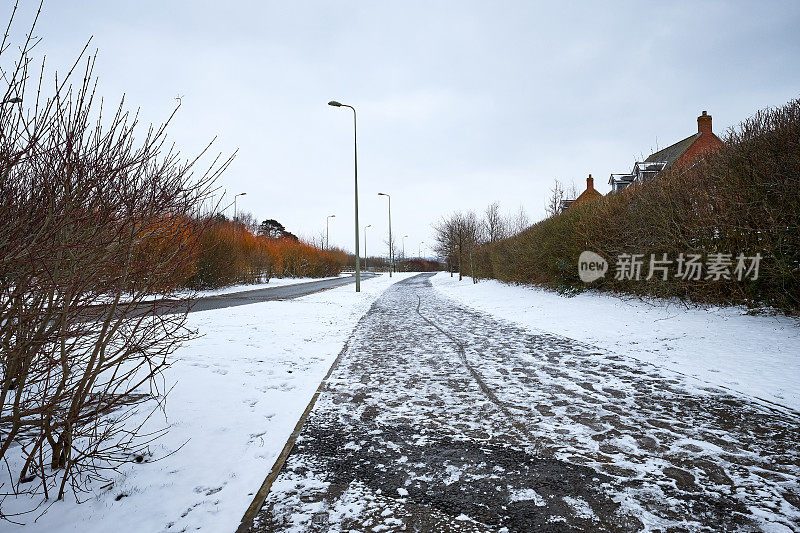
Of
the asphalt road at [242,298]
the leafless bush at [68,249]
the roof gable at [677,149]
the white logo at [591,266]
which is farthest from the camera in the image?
the roof gable at [677,149]

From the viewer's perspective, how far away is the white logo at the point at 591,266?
15258 millimetres

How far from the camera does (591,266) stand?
1587 cm

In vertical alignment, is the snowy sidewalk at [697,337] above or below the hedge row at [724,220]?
below

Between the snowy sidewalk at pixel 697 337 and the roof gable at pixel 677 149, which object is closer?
the snowy sidewalk at pixel 697 337

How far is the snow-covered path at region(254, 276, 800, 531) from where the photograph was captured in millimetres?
2707

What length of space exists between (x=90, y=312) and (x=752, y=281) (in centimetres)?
1155

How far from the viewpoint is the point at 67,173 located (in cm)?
241

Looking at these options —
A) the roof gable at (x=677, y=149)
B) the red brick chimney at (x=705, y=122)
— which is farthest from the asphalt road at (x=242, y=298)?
the red brick chimney at (x=705, y=122)

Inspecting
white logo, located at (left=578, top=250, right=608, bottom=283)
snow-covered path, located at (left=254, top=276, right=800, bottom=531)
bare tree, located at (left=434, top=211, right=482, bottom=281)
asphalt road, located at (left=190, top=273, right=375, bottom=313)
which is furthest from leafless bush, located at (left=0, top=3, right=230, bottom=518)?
bare tree, located at (left=434, top=211, right=482, bottom=281)

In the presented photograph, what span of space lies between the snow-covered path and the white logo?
9.62m

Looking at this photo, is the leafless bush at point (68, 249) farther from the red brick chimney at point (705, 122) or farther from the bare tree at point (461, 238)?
the red brick chimney at point (705, 122)

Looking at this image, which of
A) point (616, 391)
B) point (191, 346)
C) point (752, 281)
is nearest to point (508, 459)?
point (616, 391)

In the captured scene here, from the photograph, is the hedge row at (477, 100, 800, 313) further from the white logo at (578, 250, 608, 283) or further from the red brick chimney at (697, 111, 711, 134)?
the red brick chimney at (697, 111, 711, 134)

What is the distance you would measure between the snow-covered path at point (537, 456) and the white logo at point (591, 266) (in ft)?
31.6
